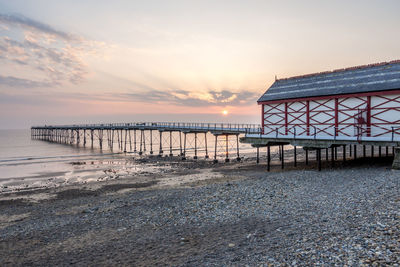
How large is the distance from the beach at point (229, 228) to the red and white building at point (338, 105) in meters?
5.22

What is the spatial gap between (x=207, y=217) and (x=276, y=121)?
15.4 m

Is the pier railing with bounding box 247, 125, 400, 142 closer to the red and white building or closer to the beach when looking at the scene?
the red and white building

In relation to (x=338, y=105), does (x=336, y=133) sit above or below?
below

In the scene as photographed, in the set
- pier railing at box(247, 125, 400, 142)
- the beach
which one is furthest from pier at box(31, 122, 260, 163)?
the beach

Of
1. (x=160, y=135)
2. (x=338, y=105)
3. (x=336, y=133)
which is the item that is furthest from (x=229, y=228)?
(x=160, y=135)

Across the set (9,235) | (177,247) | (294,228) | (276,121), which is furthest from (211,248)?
(276,121)

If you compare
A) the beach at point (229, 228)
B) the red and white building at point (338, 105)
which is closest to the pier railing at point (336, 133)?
the red and white building at point (338, 105)

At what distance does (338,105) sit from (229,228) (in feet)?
50.0

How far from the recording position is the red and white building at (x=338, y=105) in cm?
1817

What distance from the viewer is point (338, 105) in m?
20.3

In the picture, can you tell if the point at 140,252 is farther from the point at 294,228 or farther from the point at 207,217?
the point at 294,228

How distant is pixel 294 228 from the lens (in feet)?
28.4

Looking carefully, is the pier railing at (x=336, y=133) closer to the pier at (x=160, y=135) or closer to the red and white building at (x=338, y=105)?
the red and white building at (x=338, y=105)

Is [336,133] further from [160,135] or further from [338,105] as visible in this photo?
[160,135]
